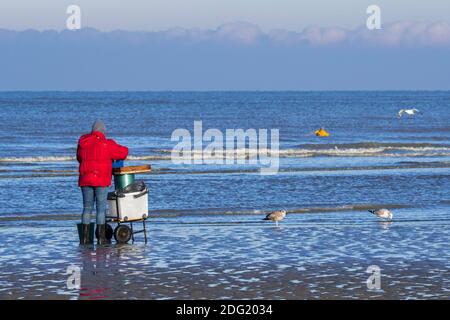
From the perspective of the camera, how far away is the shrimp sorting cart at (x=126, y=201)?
14031 millimetres

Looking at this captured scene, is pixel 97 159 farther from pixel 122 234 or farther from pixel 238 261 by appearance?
pixel 238 261

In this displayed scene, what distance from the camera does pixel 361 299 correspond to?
10023 millimetres

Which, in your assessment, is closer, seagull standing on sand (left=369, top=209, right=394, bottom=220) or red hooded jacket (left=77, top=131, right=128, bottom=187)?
red hooded jacket (left=77, top=131, right=128, bottom=187)

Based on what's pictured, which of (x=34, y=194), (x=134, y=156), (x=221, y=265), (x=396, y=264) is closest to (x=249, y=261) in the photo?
(x=221, y=265)

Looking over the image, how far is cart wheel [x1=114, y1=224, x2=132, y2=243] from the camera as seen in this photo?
46.6 feet

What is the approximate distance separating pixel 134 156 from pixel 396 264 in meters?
27.2

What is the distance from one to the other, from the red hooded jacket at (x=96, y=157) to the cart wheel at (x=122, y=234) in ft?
2.67

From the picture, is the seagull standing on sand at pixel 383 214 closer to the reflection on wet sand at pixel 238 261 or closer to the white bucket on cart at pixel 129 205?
the reflection on wet sand at pixel 238 261

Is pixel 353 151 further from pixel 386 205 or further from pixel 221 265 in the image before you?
pixel 221 265

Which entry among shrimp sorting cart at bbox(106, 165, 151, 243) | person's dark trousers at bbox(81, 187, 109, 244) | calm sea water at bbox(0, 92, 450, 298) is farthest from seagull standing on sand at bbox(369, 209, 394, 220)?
person's dark trousers at bbox(81, 187, 109, 244)

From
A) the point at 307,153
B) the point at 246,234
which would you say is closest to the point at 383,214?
the point at 246,234

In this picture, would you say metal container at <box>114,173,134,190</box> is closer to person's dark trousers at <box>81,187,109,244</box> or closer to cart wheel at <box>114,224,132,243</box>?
person's dark trousers at <box>81,187,109,244</box>

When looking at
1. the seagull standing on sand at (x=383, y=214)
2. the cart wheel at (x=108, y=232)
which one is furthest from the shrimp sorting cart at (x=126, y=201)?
the seagull standing on sand at (x=383, y=214)

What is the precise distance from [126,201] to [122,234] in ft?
1.63
